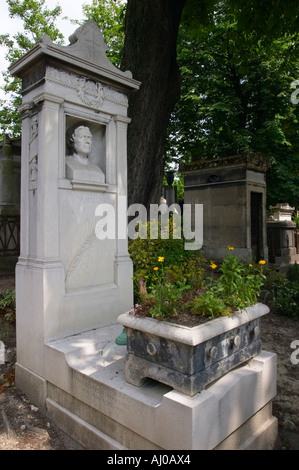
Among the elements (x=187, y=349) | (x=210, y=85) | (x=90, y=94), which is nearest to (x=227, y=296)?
(x=187, y=349)

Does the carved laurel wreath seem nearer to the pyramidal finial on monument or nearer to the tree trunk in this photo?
the pyramidal finial on monument

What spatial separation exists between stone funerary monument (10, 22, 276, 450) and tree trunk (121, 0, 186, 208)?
1.60 metres

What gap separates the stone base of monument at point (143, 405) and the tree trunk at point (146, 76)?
316 cm

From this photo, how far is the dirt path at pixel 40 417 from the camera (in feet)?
8.70

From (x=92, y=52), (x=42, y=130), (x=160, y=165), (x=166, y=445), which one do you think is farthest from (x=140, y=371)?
(x=160, y=165)

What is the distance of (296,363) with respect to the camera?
13.4ft

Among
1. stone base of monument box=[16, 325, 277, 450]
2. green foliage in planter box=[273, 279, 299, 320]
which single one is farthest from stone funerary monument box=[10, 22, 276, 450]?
green foliage in planter box=[273, 279, 299, 320]

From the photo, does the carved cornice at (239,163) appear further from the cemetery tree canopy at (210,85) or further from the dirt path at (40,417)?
the dirt path at (40,417)

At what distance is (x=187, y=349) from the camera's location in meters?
2.07

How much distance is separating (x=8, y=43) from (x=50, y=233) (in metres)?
18.3

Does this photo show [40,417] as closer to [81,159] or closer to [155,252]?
[155,252]

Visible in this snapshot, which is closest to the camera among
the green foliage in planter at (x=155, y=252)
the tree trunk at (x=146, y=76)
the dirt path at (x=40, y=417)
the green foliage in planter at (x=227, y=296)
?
the green foliage in planter at (x=227, y=296)

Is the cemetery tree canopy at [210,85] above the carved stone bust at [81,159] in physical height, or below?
above

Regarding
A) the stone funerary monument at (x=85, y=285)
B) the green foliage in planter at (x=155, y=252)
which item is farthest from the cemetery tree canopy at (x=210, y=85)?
the stone funerary monument at (x=85, y=285)
